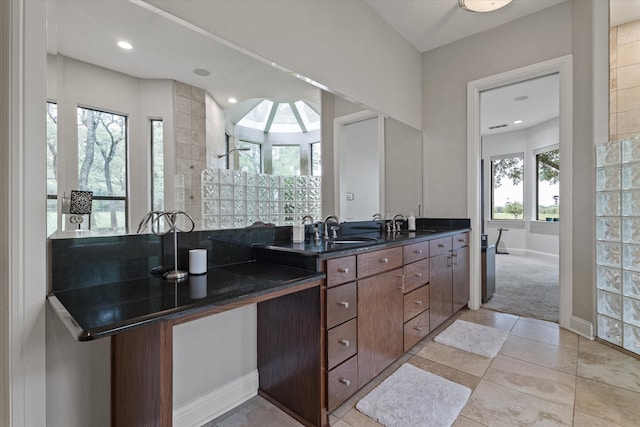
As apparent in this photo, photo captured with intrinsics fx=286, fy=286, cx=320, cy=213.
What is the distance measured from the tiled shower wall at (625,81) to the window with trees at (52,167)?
12.3ft

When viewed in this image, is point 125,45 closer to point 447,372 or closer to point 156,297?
point 156,297

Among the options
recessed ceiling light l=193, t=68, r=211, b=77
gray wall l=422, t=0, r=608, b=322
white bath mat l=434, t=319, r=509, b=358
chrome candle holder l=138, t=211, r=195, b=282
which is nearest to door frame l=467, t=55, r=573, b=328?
gray wall l=422, t=0, r=608, b=322

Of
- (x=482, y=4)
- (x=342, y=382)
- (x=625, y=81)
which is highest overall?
(x=482, y=4)

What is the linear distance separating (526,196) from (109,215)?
783 cm

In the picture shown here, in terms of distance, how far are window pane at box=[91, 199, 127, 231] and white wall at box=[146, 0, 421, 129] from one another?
0.88 metres

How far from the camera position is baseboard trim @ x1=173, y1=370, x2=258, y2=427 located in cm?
138

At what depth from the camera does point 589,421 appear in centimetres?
142

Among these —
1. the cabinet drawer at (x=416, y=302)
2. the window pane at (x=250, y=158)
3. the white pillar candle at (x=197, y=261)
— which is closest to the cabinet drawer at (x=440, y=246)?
the cabinet drawer at (x=416, y=302)

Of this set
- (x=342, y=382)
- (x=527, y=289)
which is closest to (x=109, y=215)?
(x=342, y=382)

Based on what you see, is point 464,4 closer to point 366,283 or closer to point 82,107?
point 366,283

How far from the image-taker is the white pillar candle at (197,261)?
52.5 inches

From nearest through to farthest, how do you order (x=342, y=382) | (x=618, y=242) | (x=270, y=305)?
(x=342, y=382), (x=270, y=305), (x=618, y=242)

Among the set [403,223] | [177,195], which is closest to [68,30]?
[177,195]

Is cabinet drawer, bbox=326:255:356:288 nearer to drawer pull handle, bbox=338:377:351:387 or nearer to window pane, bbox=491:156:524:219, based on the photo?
drawer pull handle, bbox=338:377:351:387
